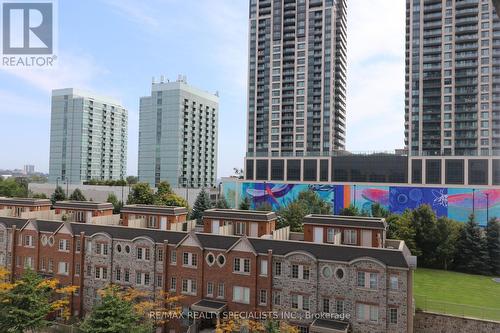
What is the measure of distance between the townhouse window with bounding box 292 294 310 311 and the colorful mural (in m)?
50.6

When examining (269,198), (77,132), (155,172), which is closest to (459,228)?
(269,198)

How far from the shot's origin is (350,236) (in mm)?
Answer: 34781

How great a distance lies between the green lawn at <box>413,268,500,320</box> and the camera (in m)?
32.1

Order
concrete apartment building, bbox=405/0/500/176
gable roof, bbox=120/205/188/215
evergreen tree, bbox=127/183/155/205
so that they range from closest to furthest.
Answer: gable roof, bbox=120/205/188/215 < evergreen tree, bbox=127/183/155/205 < concrete apartment building, bbox=405/0/500/176

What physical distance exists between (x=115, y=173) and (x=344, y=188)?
98039 mm

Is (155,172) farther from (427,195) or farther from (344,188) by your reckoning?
(427,195)

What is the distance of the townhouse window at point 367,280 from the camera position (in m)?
29.0

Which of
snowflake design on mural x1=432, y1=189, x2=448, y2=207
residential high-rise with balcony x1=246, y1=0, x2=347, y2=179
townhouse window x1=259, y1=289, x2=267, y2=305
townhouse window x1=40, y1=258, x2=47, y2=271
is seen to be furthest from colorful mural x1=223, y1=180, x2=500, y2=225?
townhouse window x1=40, y1=258, x2=47, y2=271

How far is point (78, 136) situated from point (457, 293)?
415ft

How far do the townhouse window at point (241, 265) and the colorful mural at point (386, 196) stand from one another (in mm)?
53225

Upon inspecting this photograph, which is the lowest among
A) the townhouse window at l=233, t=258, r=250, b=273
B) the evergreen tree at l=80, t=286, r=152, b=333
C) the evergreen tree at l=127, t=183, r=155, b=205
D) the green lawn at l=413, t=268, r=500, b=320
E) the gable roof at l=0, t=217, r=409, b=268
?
the green lawn at l=413, t=268, r=500, b=320

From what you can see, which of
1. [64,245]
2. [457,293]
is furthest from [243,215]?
[457,293]

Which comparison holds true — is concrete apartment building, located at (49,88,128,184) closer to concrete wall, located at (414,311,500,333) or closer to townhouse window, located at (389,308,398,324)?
concrete wall, located at (414,311,500,333)

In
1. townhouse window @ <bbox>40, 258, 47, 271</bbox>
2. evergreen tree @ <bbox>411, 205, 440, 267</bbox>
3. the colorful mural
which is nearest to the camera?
townhouse window @ <bbox>40, 258, 47, 271</bbox>
